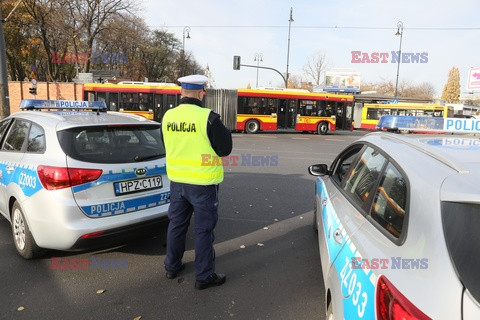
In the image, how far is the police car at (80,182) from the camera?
3242mm

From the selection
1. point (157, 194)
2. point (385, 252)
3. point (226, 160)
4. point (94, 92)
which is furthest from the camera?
point (94, 92)

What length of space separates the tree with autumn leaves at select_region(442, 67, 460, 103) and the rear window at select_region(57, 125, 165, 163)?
→ 107 m

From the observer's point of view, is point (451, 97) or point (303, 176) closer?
point (303, 176)

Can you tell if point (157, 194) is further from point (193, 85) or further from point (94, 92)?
point (94, 92)

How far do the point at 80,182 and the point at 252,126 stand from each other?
64.5 ft

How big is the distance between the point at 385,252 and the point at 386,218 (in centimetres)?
28

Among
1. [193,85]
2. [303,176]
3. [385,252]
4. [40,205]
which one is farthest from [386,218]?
[303,176]

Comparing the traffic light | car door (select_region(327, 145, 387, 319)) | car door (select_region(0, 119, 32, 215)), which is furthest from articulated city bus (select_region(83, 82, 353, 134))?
car door (select_region(327, 145, 387, 319))

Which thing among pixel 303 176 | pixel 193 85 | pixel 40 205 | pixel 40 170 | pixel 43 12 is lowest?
pixel 303 176

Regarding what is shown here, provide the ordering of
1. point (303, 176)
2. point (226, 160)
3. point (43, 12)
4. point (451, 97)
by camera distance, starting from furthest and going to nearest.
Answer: point (451, 97) → point (43, 12) → point (226, 160) → point (303, 176)

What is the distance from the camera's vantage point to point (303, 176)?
863cm

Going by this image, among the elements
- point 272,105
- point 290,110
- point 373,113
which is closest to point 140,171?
point 272,105

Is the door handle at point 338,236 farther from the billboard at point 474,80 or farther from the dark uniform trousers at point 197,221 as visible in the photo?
the billboard at point 474,80

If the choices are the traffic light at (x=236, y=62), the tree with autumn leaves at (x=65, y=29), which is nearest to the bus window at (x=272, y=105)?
the traffic light at (x=236, y=62)
